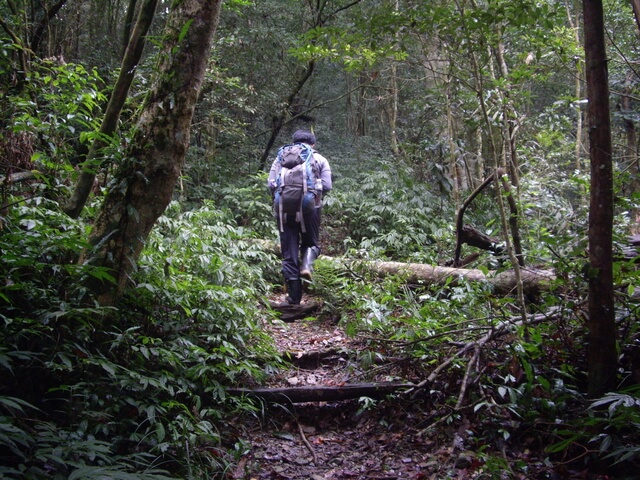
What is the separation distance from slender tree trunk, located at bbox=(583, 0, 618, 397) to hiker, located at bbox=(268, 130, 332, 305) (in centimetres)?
419

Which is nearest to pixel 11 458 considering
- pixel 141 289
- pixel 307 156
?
pixel 141 289

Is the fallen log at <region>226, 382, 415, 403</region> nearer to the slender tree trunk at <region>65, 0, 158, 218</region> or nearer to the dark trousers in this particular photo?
the slender tree trunk at <region>65, 0, 158, 218</region>

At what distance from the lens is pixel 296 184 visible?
21.4 ft

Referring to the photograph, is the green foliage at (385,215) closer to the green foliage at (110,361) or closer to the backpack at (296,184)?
the backpack at (296,184)

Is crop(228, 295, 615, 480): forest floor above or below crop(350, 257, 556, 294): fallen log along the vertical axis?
below

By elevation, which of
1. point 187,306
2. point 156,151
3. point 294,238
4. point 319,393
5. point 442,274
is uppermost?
point 156,151

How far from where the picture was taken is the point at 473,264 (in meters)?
6.06

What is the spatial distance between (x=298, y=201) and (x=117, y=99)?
9.78 ft

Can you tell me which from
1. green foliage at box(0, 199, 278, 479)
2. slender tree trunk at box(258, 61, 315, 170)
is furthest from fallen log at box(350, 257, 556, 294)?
slender tree trunk at box(258, 61, 315, 170)

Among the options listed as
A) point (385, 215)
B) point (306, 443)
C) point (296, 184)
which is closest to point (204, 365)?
point (306, 443)

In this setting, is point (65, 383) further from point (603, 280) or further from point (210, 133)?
point (210, 133)

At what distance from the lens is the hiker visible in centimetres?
653

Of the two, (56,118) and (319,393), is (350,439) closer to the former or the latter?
(319,393)

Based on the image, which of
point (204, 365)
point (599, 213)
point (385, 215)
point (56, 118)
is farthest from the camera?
point (385, 215)
